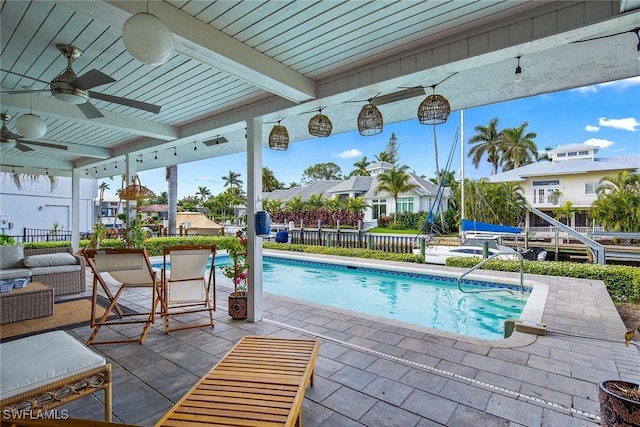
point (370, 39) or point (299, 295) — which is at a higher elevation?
point (370, 39)

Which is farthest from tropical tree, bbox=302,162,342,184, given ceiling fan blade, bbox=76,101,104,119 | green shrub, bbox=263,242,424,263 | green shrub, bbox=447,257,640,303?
ceiling fan blade, bbox=76,101,104,119

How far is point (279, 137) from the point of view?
4.29 meters

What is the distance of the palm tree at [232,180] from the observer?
44438 millimetres

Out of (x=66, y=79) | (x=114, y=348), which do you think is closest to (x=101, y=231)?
(x=114, y=348)

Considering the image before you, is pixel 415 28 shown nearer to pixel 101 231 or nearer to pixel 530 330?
pixel 530 330

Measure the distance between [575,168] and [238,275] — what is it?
20526 millimetres

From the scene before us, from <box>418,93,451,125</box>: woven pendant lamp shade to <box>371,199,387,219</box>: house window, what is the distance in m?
22.5

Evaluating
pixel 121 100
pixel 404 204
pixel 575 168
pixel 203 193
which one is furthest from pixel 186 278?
pixel 203 193

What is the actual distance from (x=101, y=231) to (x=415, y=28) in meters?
7.10

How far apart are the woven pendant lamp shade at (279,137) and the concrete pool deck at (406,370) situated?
2.35 meters

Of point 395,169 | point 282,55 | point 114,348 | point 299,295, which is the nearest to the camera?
point 282,55

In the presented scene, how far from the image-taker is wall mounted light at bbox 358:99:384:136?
348cm

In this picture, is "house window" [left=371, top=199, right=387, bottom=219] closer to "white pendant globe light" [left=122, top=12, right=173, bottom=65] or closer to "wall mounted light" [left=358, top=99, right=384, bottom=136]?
"wall mounted light" [left=358, top=99, right=384, bottom=136]

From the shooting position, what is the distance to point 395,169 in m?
23.2
